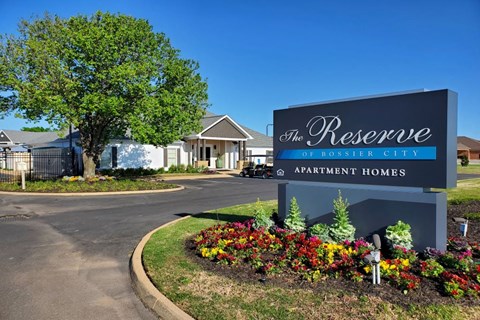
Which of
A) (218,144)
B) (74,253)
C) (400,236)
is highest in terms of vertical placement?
(218,144)

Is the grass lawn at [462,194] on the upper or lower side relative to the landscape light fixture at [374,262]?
lower

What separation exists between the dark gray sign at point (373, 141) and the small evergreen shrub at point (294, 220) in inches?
27.3

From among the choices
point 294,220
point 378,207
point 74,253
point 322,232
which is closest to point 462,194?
point 378,207

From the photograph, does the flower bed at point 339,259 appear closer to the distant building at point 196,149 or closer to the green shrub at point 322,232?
the green shrub at point 322,232

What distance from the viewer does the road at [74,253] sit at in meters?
4.50

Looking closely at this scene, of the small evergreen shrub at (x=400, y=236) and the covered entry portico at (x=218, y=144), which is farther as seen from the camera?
the covered entry portico at (x=218, y=144)

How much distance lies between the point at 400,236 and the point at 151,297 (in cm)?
399

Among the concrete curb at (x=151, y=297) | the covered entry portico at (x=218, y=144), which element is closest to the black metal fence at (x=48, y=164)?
the covered entry portico at (x=218, y=144)

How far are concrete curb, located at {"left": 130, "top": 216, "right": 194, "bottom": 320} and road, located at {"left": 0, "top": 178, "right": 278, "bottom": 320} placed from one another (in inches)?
3.8

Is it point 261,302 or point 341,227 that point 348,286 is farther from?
point 341,227

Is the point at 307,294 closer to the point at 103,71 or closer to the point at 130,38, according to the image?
the point at 103,71

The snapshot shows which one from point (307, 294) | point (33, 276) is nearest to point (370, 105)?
point (307, 294)

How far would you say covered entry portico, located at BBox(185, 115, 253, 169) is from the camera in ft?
107

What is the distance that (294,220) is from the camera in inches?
282
